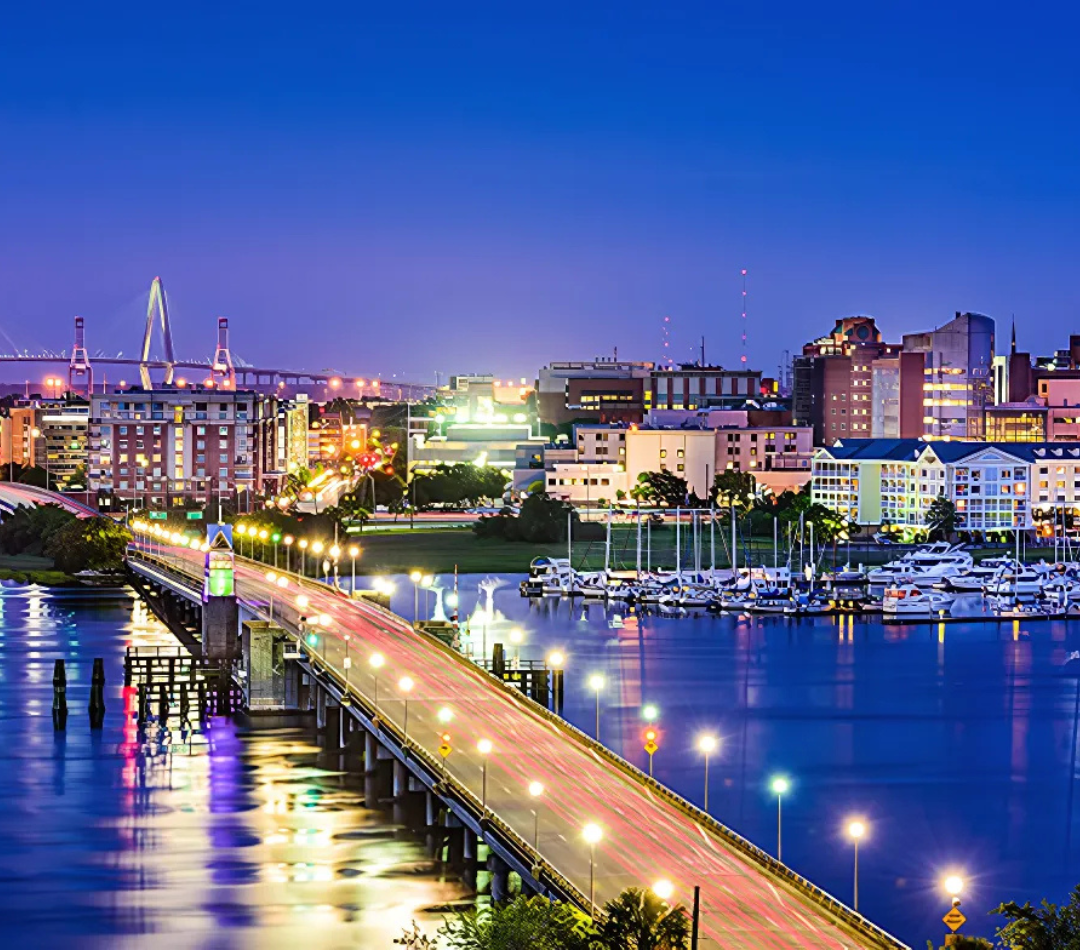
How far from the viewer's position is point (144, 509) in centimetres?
8262

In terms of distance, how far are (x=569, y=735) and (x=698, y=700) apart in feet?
37.2

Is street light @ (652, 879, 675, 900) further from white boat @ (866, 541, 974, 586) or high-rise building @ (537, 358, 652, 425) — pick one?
high-rise building @ (537, 358, 652, 425)

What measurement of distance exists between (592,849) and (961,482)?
189 ft

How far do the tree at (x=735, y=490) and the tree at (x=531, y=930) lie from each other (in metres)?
62.3

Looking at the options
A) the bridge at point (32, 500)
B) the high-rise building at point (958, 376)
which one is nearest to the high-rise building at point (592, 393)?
the high-rise building at point (958, 376)

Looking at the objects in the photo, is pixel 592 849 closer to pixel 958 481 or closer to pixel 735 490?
pixel 958 481

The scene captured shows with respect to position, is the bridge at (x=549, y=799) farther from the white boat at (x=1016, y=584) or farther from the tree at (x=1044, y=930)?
the white boat at (x=1016, y=584)

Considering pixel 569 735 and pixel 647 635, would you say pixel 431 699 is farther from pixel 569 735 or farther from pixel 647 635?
pixel 647 635

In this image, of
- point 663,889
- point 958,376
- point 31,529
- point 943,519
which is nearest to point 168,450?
point 31,529

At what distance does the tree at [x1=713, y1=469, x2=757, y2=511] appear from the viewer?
7894 cm

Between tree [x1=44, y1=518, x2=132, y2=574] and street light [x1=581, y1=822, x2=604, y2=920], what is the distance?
3996cm

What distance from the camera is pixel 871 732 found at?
31.9 meters

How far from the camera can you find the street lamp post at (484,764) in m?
19.8

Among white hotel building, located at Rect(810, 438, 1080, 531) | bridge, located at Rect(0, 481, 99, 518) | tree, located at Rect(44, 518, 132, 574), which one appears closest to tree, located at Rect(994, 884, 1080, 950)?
tree, located at Rect(44, 518, 132, 574)
